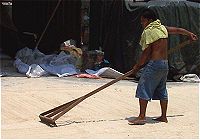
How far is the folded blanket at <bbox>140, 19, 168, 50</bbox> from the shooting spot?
6.65m

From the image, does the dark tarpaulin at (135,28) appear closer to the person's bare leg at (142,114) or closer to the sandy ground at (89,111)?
the sandy ground at (89,111)

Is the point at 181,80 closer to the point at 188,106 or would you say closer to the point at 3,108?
the point at 188,106

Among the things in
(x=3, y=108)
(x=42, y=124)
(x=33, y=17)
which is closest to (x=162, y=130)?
(x=42, y=124)

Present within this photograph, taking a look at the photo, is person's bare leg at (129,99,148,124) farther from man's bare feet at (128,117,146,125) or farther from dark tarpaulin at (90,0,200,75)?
dark tarpaulin at (90,0,200,75)

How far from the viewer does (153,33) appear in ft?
21.8

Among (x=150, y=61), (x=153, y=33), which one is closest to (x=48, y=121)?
(x=150, y=61)

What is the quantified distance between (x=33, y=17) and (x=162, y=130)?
9665 mm

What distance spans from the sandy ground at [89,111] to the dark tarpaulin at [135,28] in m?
1.18

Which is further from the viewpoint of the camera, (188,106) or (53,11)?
(53,11)

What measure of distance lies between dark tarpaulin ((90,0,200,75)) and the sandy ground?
1.18m

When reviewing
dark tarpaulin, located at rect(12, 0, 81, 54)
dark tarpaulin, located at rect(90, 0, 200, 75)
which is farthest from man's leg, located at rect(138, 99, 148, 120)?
dark tarpaulin, located at rect(12, 0, 81, 54)

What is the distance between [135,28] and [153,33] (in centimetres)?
467

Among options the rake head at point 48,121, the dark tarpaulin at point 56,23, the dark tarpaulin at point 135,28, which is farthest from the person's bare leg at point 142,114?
the dark tarpaulin at point 56,23

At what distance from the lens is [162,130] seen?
20.9 ft
